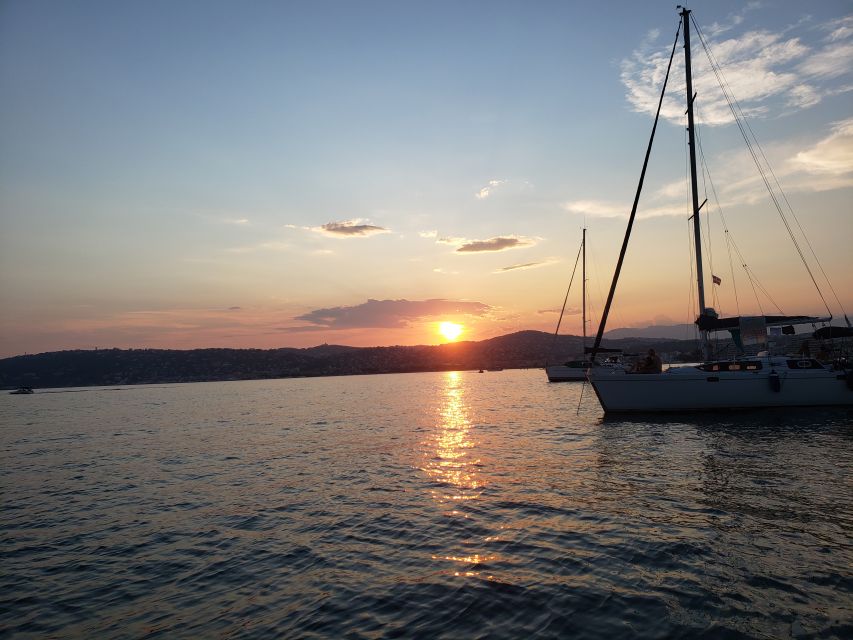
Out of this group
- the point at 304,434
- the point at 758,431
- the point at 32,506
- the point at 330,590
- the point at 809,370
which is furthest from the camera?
the point at 304,434

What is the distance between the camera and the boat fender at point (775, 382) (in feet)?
81.4

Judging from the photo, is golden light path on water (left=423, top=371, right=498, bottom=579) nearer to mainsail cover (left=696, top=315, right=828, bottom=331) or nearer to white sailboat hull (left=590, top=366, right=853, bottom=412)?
white sailboat hull (left=590, top=366, right=853, bottom=412)

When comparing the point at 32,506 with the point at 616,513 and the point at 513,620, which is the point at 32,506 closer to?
the point at 513,620

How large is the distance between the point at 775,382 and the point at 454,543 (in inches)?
920

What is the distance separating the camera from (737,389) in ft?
82.2

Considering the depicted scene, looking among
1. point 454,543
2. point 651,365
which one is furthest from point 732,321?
point 454,543

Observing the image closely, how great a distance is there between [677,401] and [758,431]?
4.68m

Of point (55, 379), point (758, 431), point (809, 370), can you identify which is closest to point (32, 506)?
point (758, 431)

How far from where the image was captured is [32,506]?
14.9m

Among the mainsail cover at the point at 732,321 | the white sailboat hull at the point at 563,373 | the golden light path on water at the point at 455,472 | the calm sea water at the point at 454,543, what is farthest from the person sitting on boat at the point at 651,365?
the white sailboat hull at the point at 563,373

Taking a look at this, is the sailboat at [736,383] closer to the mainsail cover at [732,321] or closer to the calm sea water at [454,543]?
the mainsail cover at [732,321]

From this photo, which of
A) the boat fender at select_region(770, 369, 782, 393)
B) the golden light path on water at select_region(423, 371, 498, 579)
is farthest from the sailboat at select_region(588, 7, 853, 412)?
the golden light path on water at select_region(423, 371, 498, 579)

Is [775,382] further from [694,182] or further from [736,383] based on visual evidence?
[694,182]

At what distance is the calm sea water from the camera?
264 inches
